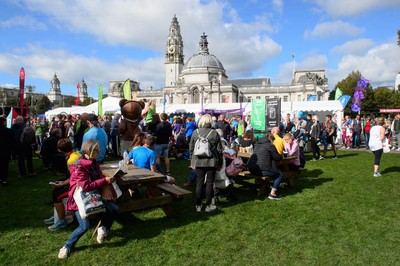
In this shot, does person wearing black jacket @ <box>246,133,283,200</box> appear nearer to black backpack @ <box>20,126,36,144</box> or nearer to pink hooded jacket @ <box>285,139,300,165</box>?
pink hooded jacket @ <box>285,139,300,165</box>

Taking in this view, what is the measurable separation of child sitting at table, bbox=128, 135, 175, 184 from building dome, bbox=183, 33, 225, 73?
242 feet

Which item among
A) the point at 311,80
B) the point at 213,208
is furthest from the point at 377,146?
the point at 311,80

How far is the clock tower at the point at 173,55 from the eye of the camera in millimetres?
83938

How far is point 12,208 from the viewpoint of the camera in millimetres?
5516

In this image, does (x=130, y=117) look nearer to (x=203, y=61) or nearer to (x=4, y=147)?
(x=4, y=147)

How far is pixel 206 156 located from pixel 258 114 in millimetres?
9454

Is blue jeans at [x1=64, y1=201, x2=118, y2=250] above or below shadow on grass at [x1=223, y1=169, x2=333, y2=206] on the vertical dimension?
above

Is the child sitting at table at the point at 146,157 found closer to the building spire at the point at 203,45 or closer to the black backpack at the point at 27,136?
the black backpack at the point at 27,136

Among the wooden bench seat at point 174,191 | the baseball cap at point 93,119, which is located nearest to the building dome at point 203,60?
the baseball cap at point 93,119

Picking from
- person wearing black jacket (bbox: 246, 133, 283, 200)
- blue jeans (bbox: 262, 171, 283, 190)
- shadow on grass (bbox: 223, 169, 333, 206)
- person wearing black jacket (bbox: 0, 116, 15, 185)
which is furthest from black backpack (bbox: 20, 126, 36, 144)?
blue jeans (bbox: 262, 171, 283, 190)

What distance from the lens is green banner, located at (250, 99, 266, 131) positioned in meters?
13.8

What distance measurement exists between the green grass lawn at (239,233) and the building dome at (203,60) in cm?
7396

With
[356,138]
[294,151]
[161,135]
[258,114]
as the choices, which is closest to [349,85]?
[356,138]

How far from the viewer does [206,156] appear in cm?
508
